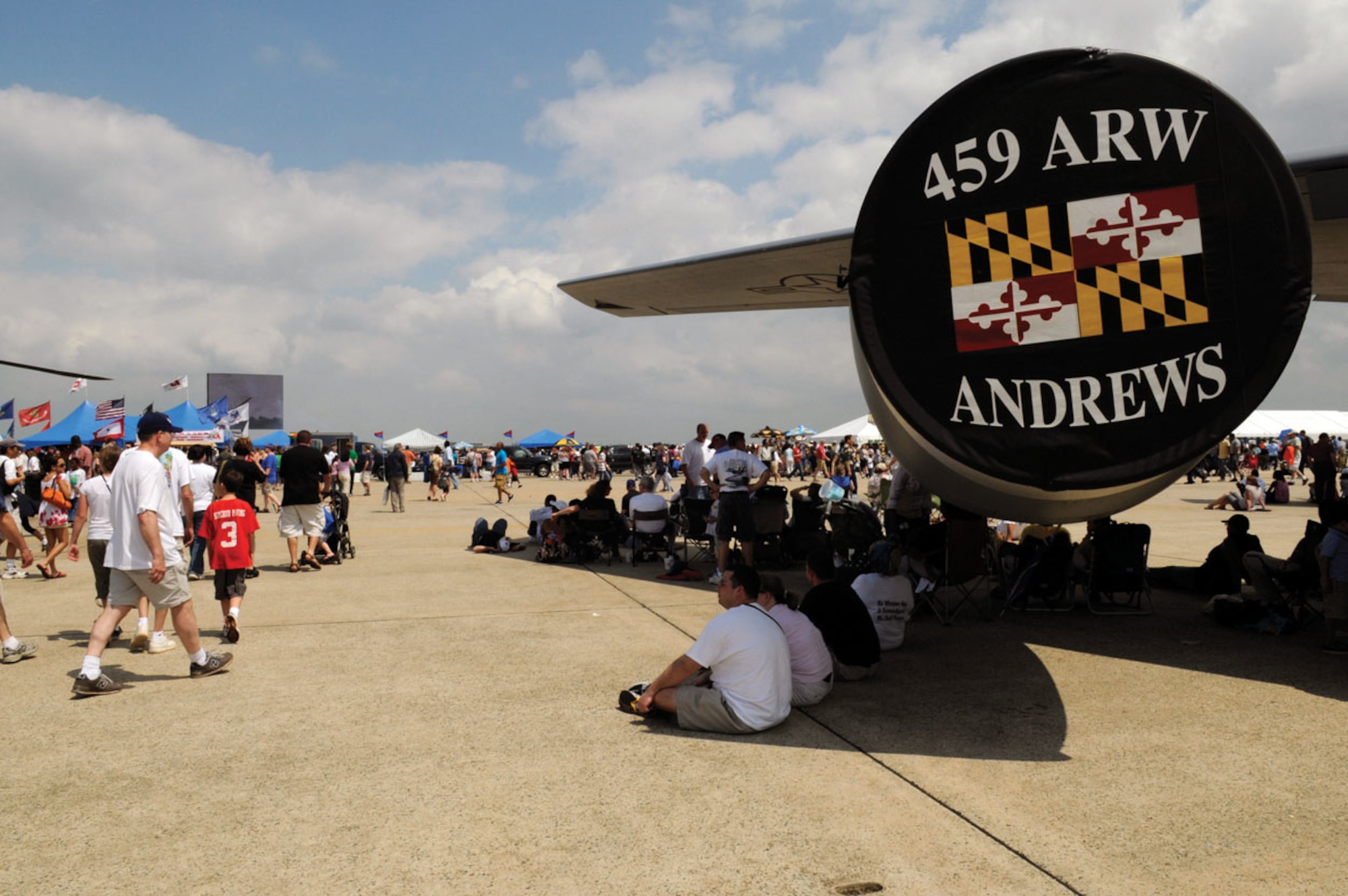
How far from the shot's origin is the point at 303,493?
973 centimetres

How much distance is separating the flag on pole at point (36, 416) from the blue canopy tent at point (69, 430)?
5.16 meters

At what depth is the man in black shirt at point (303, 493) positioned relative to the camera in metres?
9.61

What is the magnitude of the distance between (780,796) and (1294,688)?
364cm

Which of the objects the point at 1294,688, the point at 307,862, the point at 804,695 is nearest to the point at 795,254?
the point at 804,695

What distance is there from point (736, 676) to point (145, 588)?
12.7ft

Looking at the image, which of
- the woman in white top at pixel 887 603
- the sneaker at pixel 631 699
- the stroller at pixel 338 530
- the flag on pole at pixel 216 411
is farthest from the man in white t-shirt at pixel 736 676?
the flag on pole at pixel 216 411

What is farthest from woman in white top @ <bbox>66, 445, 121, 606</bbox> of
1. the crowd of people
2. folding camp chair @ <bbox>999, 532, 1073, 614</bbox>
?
folding camp chair @ <bbox>999, 532, 1073, 614</bbox>

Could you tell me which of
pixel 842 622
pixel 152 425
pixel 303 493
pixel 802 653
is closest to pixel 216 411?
pixel 303 493

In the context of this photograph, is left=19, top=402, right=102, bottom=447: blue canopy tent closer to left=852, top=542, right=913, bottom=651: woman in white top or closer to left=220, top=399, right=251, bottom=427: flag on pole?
left=220, top=399, right=251, bottom=427: flag on pole

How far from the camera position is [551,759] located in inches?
155

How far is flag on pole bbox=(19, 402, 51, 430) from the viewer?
1299 inches

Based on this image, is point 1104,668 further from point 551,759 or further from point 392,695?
point 392,695

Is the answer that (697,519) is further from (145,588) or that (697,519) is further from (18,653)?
(18,653)

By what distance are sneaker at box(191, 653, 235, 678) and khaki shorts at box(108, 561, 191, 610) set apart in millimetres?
419
